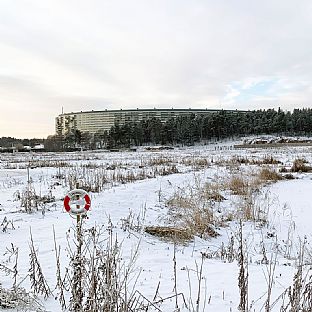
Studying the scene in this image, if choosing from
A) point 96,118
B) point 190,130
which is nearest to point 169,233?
point 190,130

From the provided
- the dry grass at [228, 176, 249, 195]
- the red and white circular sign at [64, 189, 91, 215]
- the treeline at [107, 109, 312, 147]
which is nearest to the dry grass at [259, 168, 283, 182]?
the dry grass at [228, 176, 249, 195]

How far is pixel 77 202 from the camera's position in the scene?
3.24m

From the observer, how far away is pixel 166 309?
343 cm

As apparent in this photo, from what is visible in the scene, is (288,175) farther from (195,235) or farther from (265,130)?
(265,130)

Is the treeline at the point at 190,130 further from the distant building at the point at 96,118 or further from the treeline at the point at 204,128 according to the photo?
the distant building at the point at 96,118

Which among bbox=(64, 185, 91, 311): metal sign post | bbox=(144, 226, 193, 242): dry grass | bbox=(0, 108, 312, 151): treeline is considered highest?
bbox=(0, 108, 312, 151): treeline

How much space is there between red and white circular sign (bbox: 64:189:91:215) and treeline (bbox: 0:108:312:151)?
3182 inches

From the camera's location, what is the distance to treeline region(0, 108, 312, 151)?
85312 mm

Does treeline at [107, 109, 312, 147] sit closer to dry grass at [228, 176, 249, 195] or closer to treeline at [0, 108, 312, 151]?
treeline at [0, 108, 312, 151]

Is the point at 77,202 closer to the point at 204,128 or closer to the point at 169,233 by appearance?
the point at 169,233

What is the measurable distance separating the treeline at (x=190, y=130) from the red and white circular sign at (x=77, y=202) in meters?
80.8

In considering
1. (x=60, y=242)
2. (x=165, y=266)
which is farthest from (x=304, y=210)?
(x=60, y=242)

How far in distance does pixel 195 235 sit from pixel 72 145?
287ft

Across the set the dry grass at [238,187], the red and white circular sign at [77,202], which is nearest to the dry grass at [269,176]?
the dry grass at [238,187]
